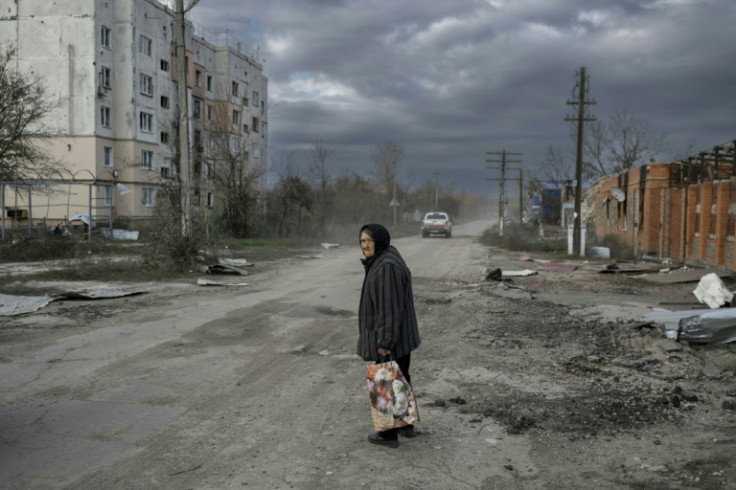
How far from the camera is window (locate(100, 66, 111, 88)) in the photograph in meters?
40.6

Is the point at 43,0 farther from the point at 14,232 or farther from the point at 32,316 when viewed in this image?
the point at 32,316

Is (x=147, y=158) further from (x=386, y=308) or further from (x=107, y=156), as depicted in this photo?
(x=386, y=308)

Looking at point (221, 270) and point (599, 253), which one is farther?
point (599, 253)

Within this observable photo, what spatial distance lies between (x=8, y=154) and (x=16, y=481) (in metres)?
23.7

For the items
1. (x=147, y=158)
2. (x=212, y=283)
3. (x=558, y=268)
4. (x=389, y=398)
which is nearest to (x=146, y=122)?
(x=147, y=158)

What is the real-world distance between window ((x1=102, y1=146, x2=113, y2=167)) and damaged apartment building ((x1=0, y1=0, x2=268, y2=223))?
0.07 m

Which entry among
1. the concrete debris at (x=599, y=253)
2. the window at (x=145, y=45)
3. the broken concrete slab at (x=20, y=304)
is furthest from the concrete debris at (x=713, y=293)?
the window at (x=145, y=45)

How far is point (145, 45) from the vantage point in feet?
145

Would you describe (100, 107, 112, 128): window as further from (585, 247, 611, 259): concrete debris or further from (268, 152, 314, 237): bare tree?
(585, 247, 611, 259): concrete debris

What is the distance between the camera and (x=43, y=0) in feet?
129

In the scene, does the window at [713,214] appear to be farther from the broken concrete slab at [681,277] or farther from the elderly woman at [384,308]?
the elderly woman at [384,308]

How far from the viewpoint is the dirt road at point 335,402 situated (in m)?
4.20

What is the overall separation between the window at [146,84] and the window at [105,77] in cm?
279

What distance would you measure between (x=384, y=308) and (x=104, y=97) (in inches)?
1635
